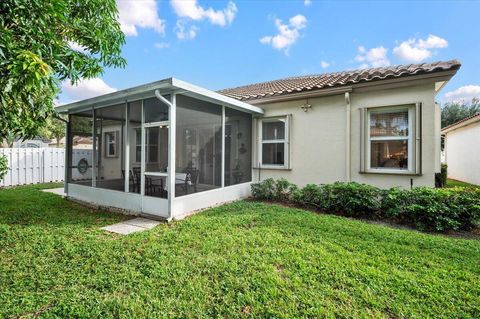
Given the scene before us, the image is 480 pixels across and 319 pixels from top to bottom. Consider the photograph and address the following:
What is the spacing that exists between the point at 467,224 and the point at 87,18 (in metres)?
Result: 9.40

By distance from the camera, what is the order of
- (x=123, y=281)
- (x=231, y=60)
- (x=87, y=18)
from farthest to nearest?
(x=231, y=60)
(x=87, y=18)
(x=123, y=281)

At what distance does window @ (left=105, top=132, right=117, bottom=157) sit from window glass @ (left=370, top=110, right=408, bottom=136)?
7.87 m

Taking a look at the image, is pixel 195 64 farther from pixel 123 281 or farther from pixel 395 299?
pixel 395 299

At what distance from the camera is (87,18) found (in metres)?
4.93

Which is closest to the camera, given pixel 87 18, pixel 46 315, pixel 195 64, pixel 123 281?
pixel 46 315

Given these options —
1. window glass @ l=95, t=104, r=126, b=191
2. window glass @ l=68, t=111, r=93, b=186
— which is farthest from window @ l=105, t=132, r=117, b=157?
window glass @ l=68, t=111, r=93, b=186

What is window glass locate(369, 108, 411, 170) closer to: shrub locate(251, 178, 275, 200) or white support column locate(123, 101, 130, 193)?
shrub locate(251, 178, 275, 200)

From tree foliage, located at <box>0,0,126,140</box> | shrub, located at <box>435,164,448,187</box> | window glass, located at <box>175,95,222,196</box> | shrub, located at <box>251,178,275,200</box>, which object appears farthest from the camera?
shrub, located at <box>435,164,448,187</box>

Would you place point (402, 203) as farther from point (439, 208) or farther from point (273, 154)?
point (273, 154)

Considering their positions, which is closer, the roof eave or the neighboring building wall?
the roof eave

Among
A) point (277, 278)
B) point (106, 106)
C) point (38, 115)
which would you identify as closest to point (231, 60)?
point (106, 106)

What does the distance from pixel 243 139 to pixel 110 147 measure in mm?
4345

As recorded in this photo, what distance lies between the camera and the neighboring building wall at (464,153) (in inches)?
508

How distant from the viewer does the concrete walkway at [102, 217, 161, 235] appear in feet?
17.0
